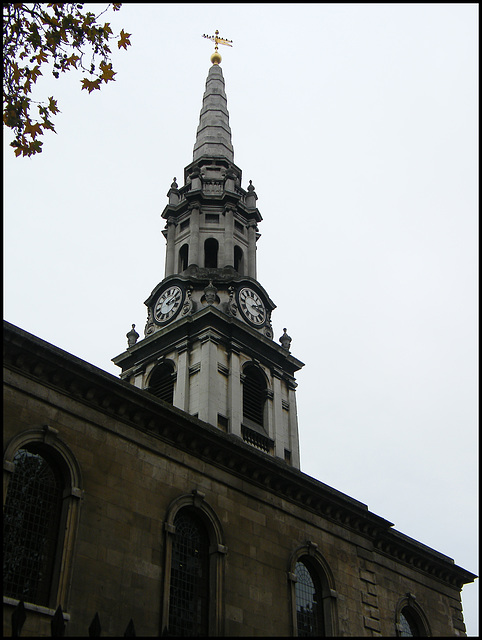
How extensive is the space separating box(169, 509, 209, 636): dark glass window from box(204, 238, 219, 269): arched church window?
81.9ft

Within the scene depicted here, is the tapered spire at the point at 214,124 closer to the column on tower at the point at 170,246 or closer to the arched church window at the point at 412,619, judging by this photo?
the column on tower at the point at 170,246

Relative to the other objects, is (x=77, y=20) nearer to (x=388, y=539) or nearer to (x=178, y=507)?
(x=178, y=507)

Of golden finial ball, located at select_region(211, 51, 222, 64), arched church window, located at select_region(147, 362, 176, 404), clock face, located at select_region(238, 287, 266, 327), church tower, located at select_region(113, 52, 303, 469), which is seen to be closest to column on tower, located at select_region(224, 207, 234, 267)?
church tower, located at select_region(113, 52, 303, 469)

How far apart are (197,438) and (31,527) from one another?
592 centimetres

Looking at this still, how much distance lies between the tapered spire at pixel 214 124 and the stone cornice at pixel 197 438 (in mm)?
29852

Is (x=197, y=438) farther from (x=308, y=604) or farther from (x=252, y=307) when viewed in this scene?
(x=252, y=307)

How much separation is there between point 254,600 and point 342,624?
406 centimetres

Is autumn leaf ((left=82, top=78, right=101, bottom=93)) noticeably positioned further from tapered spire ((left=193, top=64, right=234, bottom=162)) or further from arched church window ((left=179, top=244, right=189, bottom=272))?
tapered spire ((left=193, top=64, right=234, bottom=162))

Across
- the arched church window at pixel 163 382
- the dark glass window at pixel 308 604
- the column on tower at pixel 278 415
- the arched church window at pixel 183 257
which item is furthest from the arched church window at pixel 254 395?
the dark glass window at pixel 308 604

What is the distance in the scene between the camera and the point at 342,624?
24.1 m

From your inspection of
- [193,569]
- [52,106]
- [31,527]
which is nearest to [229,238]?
[193,569]

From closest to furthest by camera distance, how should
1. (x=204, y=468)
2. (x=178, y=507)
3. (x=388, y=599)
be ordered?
(x=178, y=507)
(x=204, y=468)
(x=388, y=599)

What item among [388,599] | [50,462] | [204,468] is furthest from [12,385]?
[388,599]

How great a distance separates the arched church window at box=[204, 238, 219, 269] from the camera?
148ft
